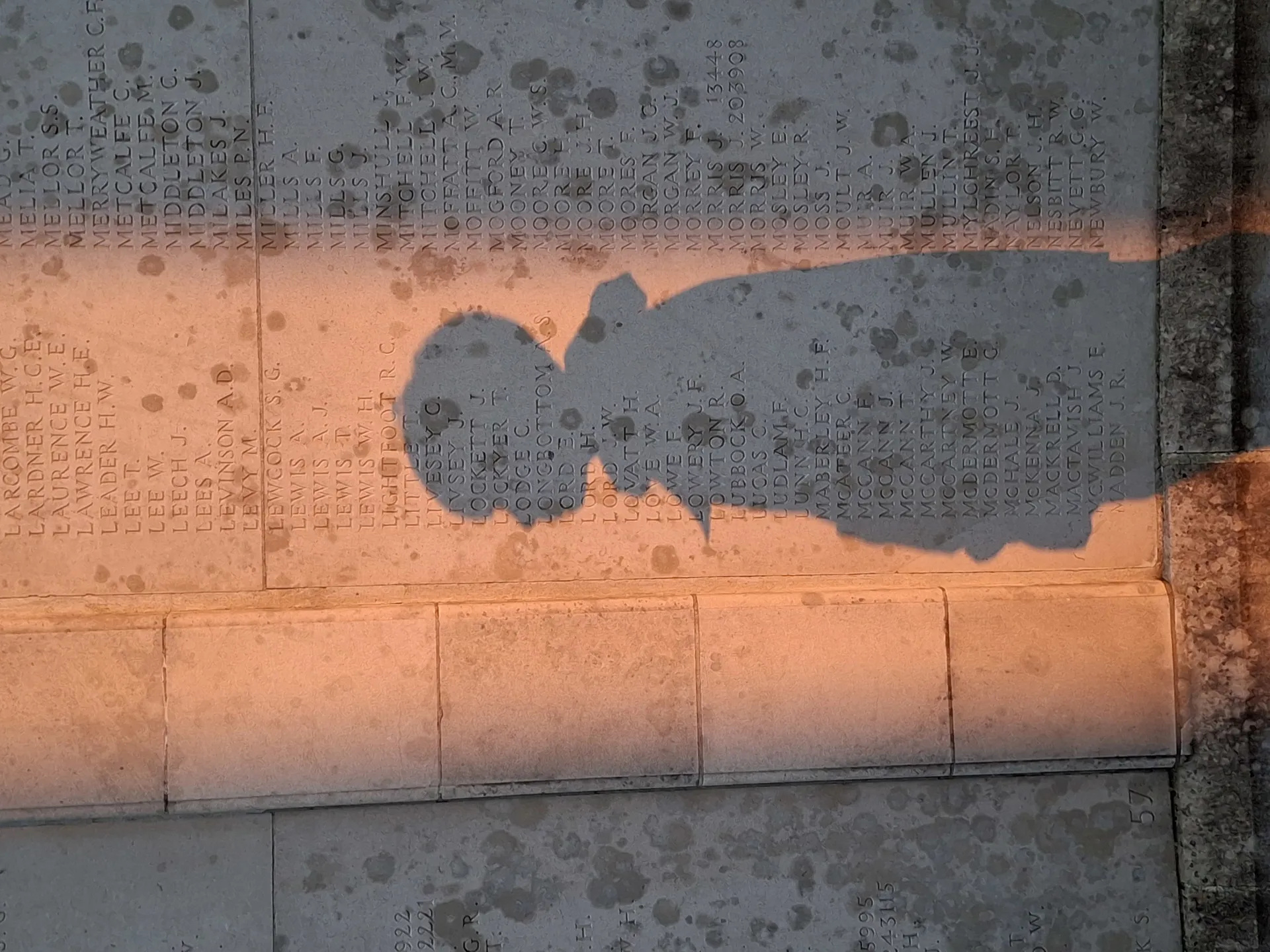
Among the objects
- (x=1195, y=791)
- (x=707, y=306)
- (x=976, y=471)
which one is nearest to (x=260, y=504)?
(x=707, y=306)

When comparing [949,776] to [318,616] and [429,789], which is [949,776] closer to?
[429,789]

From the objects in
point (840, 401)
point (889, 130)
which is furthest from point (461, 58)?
point (840, 401)

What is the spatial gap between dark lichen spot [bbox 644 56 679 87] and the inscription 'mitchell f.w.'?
788 millimetres

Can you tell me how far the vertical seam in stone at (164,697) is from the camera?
3.21 m

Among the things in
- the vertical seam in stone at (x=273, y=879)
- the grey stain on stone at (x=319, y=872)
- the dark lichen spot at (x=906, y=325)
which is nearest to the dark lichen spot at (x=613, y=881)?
the grey stain on stone at (x=319, y=872)

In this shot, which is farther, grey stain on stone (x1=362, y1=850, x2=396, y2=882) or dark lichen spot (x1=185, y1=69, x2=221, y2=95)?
grey stain on stone (x1=362, y1=850, x2=396, y2=882)

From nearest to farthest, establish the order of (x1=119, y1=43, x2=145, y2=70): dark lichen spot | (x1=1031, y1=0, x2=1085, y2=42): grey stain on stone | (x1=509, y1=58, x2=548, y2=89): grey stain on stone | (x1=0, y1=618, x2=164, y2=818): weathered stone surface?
(x1=0, y1=618, x2=164, y2=818): weathered stone surface < (x1=119, y1=43, x2=145, y2=70): dark lichen spot < (x1=509, y1=58, x2=548, y2=89): grey stain on stone < (x1=1031, y1=0, x2=1085, y2=42): grey stain on stone

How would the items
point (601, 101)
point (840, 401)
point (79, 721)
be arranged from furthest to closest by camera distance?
point (840, 401) → point (601, 101) → point (79, 721)

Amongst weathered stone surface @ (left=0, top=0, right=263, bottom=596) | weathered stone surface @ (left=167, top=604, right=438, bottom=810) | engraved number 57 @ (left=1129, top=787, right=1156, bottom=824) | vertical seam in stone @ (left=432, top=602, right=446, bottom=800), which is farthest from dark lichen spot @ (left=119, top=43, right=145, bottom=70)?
engraved number 57 @ (left=1129, top=787, right=1156, bottom=824)

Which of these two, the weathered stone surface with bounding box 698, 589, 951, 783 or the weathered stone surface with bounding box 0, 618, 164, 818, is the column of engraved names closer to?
the weathered stone surface with bounding box 0, 618, 164, 818

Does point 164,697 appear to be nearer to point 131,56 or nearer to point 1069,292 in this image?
point 131,56

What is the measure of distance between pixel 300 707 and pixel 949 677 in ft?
7.92

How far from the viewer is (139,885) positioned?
11.0 ft

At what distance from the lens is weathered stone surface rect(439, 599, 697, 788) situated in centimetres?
329
